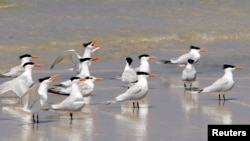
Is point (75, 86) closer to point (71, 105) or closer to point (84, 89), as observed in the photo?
point (71, 105)

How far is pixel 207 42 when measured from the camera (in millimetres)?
20984

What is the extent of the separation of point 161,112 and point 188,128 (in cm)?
126

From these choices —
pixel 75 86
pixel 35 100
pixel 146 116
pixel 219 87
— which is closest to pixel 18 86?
pixel 75 86

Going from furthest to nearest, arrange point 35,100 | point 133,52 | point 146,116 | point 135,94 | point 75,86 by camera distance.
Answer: point 133,52 → point 135,94 → point 75,86 → point 146,116 → point 35,100

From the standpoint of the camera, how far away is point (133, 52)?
1872 cm

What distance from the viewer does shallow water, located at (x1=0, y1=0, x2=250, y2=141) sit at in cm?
954

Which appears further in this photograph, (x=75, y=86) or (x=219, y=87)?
(x=219, y=87)

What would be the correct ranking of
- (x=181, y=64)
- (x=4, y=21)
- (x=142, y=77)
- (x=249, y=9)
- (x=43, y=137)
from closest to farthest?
1. (x=43, y=137)
2. (x=142, y=77)
3. (x=181, y=64)
4. (x=4, y=21)
5. (x=249, y=9)

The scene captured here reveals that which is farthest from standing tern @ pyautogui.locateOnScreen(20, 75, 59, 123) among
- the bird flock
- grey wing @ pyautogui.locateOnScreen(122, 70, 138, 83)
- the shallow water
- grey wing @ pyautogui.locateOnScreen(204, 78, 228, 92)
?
grey wing @ pyautogui.locateOnScreen(122, 70, 138, 83)

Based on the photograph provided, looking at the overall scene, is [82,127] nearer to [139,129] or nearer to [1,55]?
[139,129]

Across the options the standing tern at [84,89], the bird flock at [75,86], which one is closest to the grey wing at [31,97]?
the bird flock at [75,86]

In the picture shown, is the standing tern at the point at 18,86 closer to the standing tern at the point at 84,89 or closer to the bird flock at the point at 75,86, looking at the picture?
the bird flock at the point at 75,86

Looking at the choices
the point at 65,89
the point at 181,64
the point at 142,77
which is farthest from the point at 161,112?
the point at 181,64

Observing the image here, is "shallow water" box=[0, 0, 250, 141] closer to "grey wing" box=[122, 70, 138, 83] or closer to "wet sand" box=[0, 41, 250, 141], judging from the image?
"wet sand" box=[0, 41, 250, 141]
